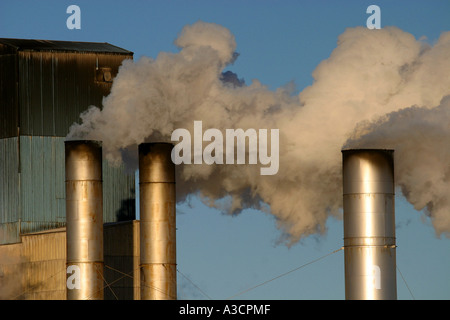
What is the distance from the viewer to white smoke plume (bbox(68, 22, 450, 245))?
4794 centimetres

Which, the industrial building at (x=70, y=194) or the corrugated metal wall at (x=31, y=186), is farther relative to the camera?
the corrugated metal wall at (x=31, y=186)

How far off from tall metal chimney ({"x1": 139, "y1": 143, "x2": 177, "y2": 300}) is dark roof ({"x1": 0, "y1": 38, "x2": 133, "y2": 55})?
7985 mm

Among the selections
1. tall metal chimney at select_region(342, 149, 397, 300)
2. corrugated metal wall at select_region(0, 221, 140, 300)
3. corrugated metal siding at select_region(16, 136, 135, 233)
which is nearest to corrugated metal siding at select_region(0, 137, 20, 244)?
corrugated metal siding at select_region(16, 136, 135, 233)

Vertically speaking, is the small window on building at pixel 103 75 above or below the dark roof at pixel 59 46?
below

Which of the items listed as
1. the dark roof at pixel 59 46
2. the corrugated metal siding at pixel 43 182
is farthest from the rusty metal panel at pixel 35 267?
the dark roof at pixel 59 46

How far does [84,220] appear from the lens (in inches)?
2089

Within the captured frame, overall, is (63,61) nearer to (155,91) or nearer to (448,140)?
(155,91)

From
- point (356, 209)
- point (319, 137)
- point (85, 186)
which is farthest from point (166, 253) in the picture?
point (356, 209)

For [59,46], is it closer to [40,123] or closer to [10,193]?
[40,123]

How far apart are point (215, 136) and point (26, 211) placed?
366 inches

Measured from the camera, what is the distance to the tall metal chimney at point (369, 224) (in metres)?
44.8

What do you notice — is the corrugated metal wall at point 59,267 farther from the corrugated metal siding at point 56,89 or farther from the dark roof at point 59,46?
the dark roof at point 59,46

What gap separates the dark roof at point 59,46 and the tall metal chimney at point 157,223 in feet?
26.2

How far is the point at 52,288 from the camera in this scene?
5544cm
